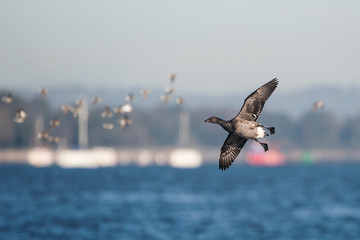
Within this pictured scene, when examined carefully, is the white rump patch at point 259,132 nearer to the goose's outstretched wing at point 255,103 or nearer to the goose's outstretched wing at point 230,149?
the goose's outstretched wing at point 255,103

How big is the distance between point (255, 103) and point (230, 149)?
244cm

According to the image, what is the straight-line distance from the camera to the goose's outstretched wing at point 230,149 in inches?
854

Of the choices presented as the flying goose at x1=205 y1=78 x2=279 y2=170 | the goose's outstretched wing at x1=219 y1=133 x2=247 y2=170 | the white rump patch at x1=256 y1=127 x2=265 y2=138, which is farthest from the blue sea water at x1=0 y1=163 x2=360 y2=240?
the white rump patch at x1=256 y1=127 x2=265 y2=138

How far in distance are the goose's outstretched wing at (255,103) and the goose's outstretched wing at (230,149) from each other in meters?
1.85

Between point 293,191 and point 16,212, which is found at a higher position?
point 293,191

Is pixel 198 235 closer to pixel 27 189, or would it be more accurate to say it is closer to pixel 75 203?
pixel 75 203

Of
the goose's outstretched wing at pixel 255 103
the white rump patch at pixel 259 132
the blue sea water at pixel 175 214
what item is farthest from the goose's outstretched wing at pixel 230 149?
the blue sea water at pixel 175 214

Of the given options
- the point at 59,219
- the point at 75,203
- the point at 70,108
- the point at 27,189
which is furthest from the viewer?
the point at 27,189

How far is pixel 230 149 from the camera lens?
72.3ft

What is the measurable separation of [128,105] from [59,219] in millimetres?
58830

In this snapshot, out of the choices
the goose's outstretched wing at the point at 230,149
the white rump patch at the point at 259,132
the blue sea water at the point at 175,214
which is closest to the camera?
the white rump patch at the point at 259,132

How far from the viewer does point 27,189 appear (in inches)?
5354

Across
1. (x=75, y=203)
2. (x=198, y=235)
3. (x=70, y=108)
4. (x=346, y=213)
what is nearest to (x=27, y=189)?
(x=75, y=203)

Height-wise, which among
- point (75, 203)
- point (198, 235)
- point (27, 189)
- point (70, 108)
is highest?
point (27, 189)
